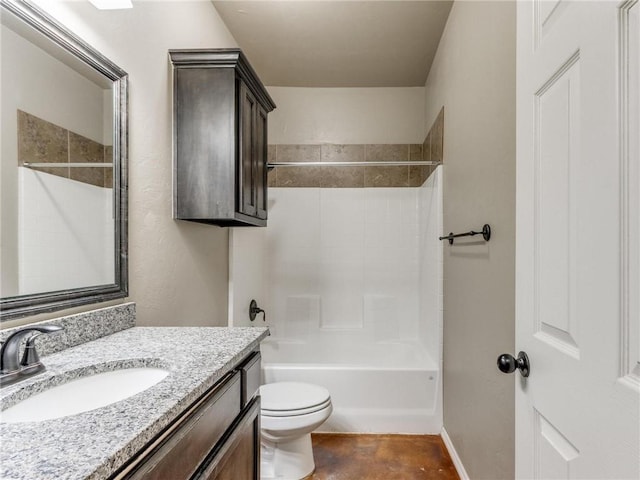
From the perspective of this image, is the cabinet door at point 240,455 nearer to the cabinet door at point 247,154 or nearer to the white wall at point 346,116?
the cabinet door at point 247,154

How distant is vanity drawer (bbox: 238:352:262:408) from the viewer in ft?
3.69

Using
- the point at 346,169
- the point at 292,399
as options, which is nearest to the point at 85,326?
the point at 292,399

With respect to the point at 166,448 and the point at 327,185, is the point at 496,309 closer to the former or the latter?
the point at 166,448

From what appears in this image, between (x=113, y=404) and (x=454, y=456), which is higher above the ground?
(x=113, y=404)

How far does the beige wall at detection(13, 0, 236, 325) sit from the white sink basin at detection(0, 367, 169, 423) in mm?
320

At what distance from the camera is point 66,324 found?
3.46 ft

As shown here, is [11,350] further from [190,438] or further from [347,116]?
[347,116]

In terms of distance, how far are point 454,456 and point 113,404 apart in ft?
6.47

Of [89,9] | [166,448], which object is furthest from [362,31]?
[166,448]

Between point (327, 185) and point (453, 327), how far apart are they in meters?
1.64

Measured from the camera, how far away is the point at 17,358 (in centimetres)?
82
